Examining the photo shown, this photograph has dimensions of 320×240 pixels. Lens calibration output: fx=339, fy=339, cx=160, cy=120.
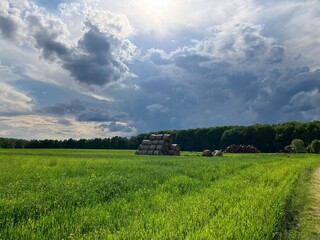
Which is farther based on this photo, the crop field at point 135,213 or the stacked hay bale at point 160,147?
the stacked hay bale at point 160,147

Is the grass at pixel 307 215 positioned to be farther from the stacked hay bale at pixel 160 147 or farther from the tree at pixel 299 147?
the tree at pixel 299 147

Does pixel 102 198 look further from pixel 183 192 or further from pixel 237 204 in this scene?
pixel 237 204

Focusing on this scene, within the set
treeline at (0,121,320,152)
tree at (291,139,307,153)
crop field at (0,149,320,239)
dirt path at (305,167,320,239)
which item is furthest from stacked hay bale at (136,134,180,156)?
treeline at (0,121,320,152)

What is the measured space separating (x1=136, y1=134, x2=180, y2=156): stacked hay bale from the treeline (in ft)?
178

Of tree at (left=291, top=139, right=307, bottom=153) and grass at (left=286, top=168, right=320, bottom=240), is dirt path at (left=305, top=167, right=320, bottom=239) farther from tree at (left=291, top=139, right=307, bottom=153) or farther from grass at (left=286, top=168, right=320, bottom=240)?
tree at (left=291, top=139, right=307, bottom=153)

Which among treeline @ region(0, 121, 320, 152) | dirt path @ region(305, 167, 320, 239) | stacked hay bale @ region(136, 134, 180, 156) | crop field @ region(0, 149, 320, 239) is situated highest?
treeline @ region(0, 121, 320, 152)

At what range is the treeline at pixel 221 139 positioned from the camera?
355 feet

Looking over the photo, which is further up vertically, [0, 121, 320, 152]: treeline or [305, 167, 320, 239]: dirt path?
[0, 121, 320, 152]: treeline

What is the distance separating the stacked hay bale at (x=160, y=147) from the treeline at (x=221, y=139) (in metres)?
54.2

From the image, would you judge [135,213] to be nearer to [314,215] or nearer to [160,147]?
[314,215]

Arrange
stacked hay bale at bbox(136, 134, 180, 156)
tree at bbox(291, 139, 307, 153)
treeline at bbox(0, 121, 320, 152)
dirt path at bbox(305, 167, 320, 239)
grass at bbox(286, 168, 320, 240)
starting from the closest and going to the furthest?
grass at bbox(286, 168, 320, 240)
dirt path at bbox(305, 167, 320, 239)
stacked hay bale at bbox(136, 134, 180, 156)
tree at bbox(291, 139, 307, 153)
treeline at bbox(0, 121, 320, 152)

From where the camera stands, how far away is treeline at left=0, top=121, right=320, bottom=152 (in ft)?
355

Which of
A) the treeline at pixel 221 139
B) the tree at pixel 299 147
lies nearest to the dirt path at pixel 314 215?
the tree at pixel 299 147

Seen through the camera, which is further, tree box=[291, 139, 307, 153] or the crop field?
tree box=[291, 139, 307, 153]
